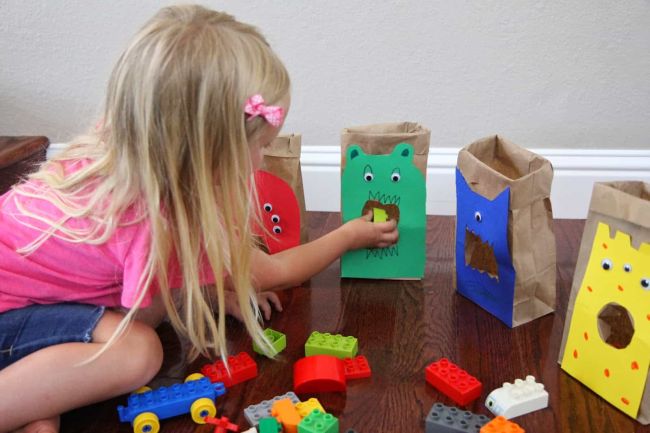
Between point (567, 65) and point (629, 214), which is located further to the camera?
point (567, 65)

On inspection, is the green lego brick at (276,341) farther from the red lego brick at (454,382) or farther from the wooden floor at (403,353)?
the red lego brick at (454,382)

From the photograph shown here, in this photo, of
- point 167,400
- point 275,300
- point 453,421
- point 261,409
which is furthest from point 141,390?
point 453,421

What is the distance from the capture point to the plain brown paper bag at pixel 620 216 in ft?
2.56

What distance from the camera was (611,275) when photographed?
0.83 meters

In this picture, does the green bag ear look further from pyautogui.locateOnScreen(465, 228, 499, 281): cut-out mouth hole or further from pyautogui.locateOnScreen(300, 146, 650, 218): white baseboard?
pyautogui.locateOnScreen(300, 146, 650, 218): white baseboard

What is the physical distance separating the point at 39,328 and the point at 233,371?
262 millimetres

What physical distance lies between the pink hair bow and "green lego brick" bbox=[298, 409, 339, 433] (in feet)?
1.17

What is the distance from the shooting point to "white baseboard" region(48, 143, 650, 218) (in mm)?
1464

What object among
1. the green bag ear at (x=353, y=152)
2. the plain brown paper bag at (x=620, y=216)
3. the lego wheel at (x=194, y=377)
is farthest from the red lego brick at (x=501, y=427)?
the green bag ear at (x=353, y=152)

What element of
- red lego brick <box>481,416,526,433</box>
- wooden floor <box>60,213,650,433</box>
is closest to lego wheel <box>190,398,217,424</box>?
wooden floor <box>60,213,650,433</box>

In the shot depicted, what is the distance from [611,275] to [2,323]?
0.78m

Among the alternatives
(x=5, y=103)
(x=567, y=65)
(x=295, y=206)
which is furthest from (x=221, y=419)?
(x=5, y=103)

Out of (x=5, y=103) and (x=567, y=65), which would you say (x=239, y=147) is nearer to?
(x=567, y=65)

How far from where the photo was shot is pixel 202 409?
2.77ft
